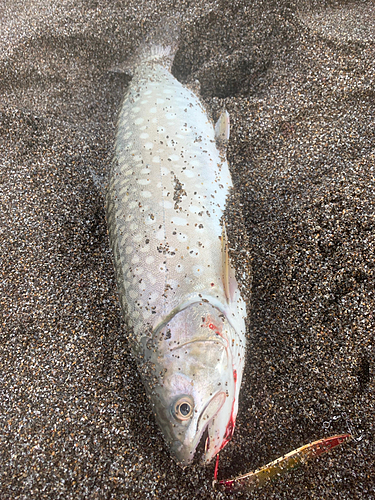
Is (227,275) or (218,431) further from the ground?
(227,275)

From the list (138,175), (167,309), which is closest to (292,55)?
(138,175)

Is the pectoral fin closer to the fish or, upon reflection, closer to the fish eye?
the fish

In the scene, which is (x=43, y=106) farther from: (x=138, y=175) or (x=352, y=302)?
(x=352, y=302)

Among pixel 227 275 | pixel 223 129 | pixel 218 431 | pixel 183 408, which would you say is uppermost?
pixel 223 129

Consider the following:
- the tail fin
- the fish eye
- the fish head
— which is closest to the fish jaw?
the fish head

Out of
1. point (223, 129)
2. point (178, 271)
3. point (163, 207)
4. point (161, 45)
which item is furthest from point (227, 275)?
point (161, 45)

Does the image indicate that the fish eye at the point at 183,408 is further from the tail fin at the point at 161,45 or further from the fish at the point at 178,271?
the tail fin at the point at 161,45

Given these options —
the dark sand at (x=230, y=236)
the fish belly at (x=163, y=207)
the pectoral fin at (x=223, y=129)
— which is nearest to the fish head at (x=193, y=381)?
the fish belly at (x=163, y=207)

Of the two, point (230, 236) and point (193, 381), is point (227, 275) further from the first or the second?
point (193, 381)
